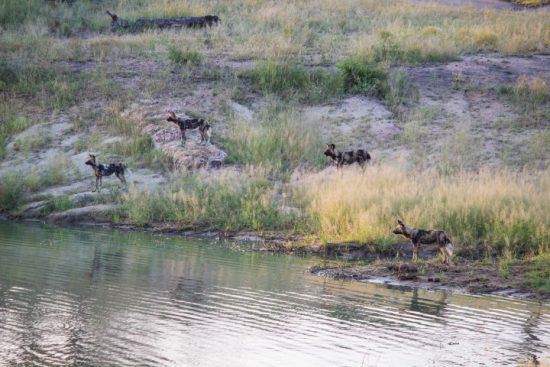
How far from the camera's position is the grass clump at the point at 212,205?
21.4 meters

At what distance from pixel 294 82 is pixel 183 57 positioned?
156 inches

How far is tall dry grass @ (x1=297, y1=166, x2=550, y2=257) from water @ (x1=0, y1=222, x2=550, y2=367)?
89.3 inches

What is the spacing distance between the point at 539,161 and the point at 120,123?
11283mm

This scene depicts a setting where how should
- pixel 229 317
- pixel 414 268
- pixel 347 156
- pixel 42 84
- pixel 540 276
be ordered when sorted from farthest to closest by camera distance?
1. pixel 42 84
2. pixel 347 156
3. pixel 414 268
4. pixel 540 276
5. pixel 229 317

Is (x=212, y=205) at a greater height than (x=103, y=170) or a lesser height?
lesser

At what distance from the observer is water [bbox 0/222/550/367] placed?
11.0 m

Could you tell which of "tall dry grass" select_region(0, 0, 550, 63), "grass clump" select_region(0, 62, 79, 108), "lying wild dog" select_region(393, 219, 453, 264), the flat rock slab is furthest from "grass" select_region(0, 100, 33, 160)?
"lying wild dog" select_region(393, 219, 453, 264)

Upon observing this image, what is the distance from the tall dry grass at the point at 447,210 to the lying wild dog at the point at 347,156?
244cm

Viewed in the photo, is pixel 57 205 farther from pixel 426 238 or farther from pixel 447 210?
pixel 426 238

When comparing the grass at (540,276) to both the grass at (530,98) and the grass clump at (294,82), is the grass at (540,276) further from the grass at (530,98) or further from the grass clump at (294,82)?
the grass clump at (294,82)

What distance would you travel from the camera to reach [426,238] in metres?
17.6

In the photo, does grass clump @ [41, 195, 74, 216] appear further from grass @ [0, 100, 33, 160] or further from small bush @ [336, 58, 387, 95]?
small bush @ [336, 58, 387, 95]

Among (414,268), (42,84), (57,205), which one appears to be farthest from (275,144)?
(414,268)

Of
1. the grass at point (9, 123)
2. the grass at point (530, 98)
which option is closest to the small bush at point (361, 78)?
the grass at point (530, 98)
